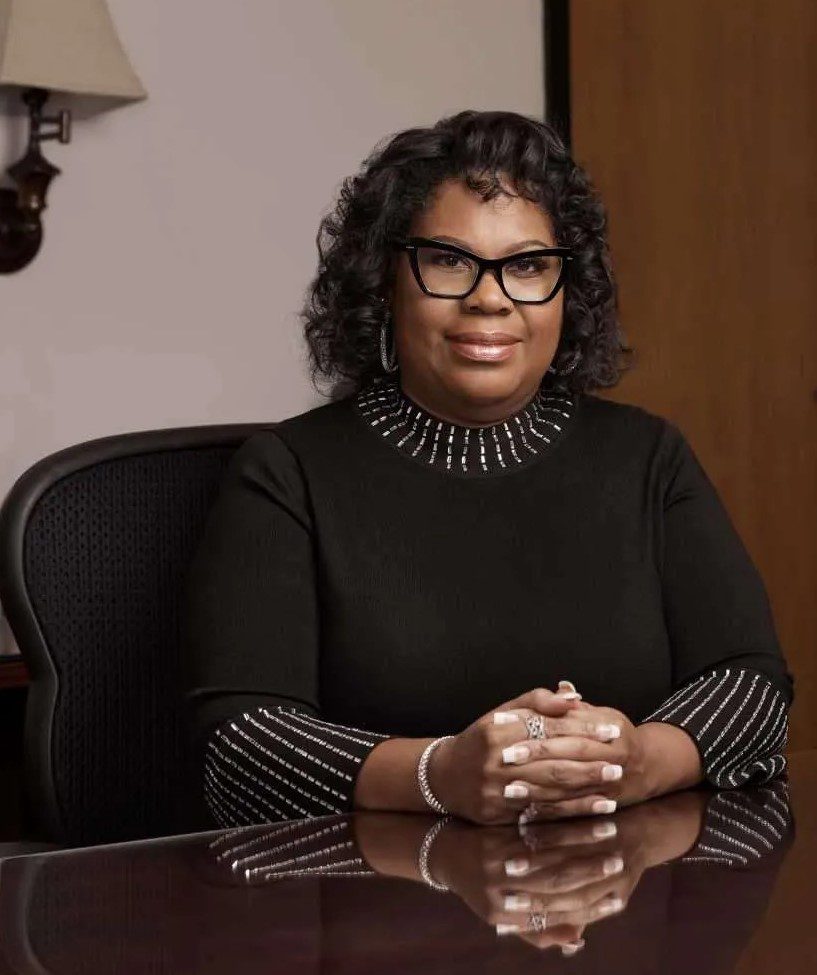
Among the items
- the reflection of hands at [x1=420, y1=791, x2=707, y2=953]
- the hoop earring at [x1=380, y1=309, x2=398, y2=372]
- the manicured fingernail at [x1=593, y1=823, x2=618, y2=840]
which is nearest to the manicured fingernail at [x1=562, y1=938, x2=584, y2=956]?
the reflection of hands at [x1=420, y1=791, x2=707, y2=953]

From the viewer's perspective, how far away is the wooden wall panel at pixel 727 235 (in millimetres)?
3348

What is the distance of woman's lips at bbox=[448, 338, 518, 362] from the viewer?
167cm

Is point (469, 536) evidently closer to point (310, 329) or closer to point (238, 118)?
point (310, 329)

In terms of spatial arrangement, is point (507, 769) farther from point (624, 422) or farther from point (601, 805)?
point (624, 422)

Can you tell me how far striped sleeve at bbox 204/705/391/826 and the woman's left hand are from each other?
0.19m

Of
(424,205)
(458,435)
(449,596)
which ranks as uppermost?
(424,205)

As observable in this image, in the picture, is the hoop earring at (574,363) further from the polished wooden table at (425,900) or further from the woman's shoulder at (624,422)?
the polished wooden table at (425,900)

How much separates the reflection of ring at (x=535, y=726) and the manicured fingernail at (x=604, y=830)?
9cm

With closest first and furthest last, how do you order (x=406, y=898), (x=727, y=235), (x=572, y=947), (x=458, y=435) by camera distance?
1. (x=572, y=947)
2. (x=406, y=898)
3. (x=458, y=435)
4. (x=727, y=235)

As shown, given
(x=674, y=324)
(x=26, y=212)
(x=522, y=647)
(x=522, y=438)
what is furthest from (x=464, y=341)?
(x=674, y=324)

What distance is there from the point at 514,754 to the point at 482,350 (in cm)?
53

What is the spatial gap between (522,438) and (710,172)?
1.88 metres

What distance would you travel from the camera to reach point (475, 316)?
166cm

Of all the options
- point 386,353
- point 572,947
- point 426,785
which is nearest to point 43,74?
point 386,353
